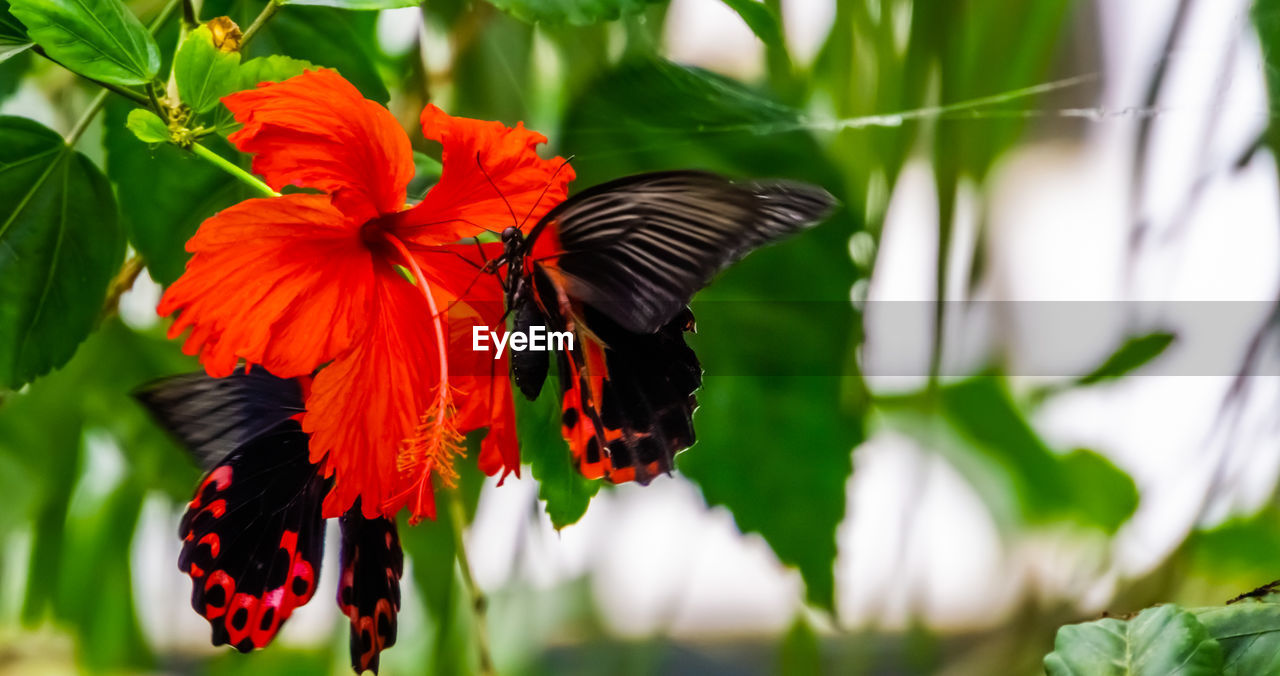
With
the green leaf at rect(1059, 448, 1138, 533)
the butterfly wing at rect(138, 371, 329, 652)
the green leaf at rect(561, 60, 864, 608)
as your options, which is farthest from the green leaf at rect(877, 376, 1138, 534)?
the butterfly wing at rect(138, 371, 329, 652)

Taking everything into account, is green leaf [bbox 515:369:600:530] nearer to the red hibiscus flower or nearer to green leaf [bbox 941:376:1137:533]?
the red hibiscus flower

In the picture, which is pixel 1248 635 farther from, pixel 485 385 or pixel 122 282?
pixel 122 282

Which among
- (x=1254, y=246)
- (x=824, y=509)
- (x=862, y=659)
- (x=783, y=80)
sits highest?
(x=783, y=80)

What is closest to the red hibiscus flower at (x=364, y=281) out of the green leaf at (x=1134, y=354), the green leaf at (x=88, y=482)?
the green leaf at (x=88, y=482)

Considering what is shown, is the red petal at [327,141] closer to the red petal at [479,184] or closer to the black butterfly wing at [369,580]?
the red petal at [479,184]

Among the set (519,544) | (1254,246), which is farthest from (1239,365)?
(519,544)

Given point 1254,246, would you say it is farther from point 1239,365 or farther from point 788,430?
point 788,430

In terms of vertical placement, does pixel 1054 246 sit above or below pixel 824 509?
above
